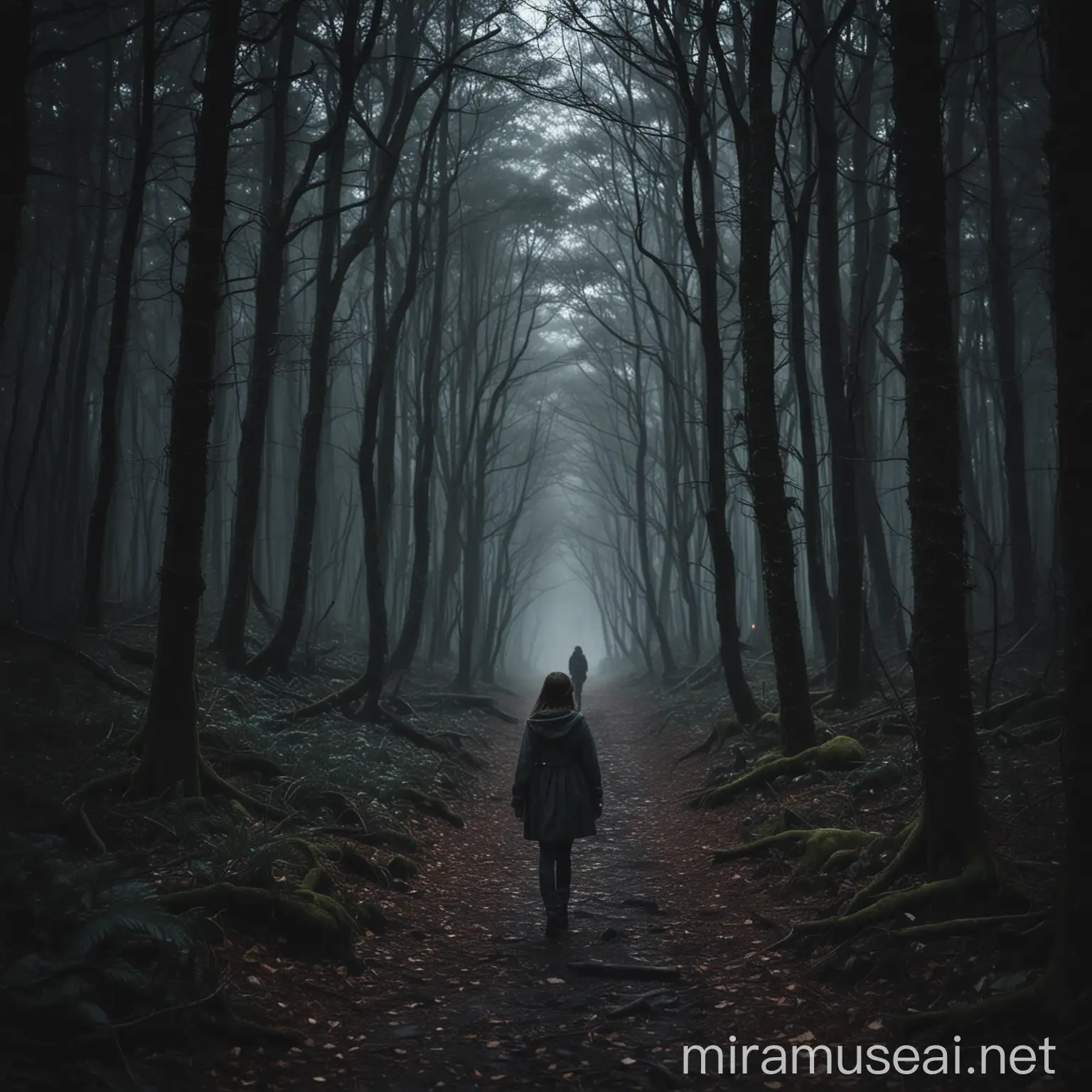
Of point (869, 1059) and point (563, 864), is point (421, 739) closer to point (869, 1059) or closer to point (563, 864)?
point (563, 864)

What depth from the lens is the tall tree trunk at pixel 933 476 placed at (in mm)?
4859

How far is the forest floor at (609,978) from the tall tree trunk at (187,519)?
1.11 metres

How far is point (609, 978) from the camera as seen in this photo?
4.98m

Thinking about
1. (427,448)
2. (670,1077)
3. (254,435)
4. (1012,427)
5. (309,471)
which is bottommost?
(670,1077)

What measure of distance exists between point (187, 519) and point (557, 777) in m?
3.52

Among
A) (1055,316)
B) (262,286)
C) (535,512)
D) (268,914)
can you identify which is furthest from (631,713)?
(535,512)

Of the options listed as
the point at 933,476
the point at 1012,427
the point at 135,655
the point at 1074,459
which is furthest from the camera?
→ the point at 1012,427

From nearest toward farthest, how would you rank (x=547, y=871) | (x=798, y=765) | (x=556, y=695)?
(x=547, y=871), (x=556, y=695), (x=798, y=765)

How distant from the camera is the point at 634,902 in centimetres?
659

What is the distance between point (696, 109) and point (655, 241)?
47.6 feet

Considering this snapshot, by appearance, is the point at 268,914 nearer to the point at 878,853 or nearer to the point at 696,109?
the point at 878,853

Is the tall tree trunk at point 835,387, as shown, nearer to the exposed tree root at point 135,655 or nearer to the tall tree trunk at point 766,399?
the tall tree trunk at point 766,399

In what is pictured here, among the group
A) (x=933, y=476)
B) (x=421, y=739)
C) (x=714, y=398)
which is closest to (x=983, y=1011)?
(x=933, y=476)

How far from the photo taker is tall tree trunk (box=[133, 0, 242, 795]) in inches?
259
